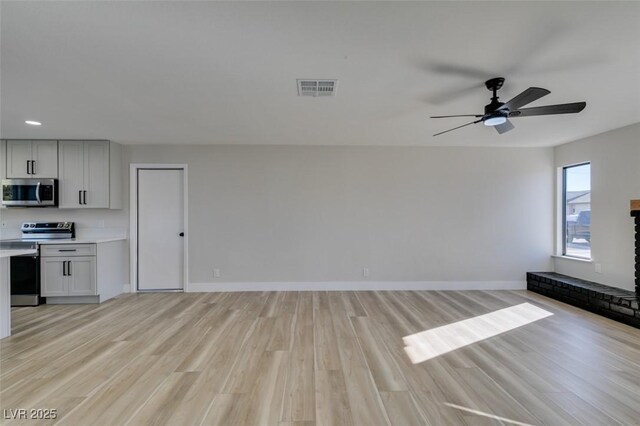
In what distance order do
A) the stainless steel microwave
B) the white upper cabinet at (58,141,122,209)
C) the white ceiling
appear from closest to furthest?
the white ceiling → the stainless steel microwave → the white upper cabinet at (58,141,122,209)

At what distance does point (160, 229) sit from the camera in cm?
504

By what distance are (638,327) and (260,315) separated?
4529mm

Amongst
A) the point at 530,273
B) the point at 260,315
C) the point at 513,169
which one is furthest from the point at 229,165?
the point at 530,273

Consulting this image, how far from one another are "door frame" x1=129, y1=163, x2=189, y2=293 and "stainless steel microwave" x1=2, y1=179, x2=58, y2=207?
107cm

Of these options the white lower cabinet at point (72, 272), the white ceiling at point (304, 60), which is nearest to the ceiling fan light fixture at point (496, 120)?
the white ceiling at point (304, 60)

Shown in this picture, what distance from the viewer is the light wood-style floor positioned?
76.4 inches

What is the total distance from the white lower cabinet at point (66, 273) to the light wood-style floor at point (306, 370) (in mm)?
370

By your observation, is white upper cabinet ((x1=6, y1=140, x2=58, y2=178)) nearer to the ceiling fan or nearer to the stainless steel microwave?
the stainless steel microwave

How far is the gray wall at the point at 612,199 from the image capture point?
12.8 ft

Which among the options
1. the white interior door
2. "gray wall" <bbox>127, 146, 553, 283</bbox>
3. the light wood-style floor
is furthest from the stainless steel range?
"gray wall" <bbox>127, 146, 553, 283</bbox>

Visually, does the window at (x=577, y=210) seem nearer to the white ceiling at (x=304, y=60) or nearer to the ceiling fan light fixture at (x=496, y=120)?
the white ceiling at (x=304, y=60)

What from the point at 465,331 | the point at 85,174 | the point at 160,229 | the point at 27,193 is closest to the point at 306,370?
the point at 465,331

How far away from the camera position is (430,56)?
2.21 m

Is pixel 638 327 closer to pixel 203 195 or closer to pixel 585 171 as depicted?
pixel 585 171
